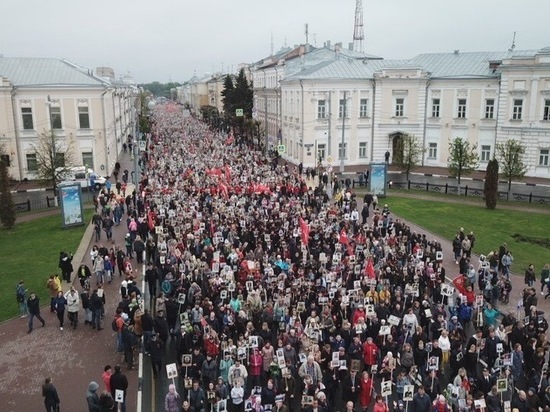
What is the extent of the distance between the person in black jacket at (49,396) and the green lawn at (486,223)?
1927 centimetres

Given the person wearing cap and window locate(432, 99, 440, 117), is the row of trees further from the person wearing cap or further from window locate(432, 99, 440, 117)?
the person wearing cap

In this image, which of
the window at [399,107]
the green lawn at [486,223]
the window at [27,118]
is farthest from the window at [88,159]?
the window at [399,107]

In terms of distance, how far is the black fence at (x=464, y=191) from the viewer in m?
37.9

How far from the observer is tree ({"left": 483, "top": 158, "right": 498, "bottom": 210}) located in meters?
34.8

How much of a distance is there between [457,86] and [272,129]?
26.0 metres

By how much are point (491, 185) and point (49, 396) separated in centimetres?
2990

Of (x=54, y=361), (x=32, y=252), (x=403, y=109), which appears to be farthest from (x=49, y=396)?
(x=403, y=109)

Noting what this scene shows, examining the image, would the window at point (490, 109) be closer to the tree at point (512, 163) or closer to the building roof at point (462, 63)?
the building roof at point (462, 63)

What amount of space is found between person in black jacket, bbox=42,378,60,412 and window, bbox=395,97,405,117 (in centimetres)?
4484

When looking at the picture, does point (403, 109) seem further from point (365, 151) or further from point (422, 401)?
point (422, 401)

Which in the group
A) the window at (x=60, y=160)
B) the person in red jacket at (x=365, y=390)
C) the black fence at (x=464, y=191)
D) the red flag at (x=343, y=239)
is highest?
the window at (x=60, y=160)

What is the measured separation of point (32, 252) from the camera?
2709cm

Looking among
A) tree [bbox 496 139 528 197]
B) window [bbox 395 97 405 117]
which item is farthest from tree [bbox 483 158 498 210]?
window [bbox 395 97 405 117]

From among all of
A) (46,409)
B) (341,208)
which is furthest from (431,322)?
(341,208)
